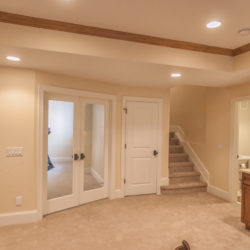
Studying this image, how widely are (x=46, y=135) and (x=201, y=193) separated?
11.6 ft

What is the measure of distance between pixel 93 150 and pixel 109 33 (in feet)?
7.34

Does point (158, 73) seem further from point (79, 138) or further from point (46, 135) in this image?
point (46, 135)

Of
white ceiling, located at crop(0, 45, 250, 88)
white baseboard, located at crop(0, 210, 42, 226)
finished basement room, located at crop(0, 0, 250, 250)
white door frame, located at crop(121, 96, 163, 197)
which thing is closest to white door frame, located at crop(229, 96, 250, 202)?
finished basement room, located at crop(0, 0, 250, 250)

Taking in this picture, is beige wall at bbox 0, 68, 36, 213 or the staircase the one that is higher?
beige wall at bbox 0, 68, 36, 213

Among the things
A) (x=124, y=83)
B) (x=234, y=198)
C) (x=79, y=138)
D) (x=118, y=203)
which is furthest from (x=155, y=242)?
(x=124, y=83)

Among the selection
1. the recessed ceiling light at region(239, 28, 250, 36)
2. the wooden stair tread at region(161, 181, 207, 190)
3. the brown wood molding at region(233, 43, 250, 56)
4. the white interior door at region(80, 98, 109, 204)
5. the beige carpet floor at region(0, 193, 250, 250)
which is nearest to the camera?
the recessed ceiling light at region(239, 28, 250, 36)

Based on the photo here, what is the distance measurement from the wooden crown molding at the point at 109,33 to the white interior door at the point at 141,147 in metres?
1.77

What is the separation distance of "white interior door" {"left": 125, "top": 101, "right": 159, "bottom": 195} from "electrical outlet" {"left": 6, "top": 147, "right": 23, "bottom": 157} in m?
2.02

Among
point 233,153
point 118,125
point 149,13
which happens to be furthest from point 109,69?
point 233,153

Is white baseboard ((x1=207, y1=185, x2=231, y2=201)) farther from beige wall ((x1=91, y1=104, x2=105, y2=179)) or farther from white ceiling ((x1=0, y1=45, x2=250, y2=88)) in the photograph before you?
beige wall ((x1=91, y1=104, x2=105, y2=179))

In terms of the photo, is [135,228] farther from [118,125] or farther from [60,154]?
[118,125]

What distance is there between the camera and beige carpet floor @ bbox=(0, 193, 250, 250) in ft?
8.54

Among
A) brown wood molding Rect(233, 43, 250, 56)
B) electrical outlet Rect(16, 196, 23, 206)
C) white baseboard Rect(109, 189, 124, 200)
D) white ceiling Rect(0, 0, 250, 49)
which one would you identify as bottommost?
white baseboard Rect(109, 189, 124, 200)

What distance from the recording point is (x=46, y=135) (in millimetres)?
3395
